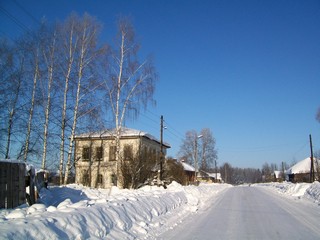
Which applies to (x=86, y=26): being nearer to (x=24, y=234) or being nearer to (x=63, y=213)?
(x=63, y=213)

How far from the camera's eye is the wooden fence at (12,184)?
9688 millimetres

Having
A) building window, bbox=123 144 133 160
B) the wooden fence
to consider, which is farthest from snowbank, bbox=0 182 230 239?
building window, bbox=123 144 133 160

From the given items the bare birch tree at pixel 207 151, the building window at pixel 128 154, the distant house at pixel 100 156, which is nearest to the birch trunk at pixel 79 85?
the building window at pixel 128 154

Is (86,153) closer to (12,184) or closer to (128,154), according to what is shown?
(128,154)

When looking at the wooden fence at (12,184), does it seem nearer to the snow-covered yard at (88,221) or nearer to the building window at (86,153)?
the snow-covered yard at (88,221)

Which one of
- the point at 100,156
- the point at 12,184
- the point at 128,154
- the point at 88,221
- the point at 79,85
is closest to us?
the point at 88,221

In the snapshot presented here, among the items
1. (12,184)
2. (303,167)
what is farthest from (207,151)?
(12,184)

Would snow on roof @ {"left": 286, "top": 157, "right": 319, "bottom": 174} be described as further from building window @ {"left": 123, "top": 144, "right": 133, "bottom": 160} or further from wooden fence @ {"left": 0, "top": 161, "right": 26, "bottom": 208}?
wooden fence @ {"left": 0, "top": 161, "right": 26, "bottom": 208}

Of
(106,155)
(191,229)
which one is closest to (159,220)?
(191,229)

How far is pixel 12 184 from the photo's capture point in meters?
10.1

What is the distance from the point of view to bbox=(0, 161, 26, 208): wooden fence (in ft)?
31.8

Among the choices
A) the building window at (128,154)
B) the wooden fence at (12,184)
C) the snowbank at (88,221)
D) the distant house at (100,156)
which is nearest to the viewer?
the snowbank at (88,221)

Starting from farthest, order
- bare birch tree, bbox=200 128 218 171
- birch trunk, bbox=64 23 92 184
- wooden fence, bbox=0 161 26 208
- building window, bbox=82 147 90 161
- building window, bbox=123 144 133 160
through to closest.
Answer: bare birch tree, bbox=200 128 218 171 → building window, bbox=82 147 90 161 → building window, bbox=123 144 133 160 → birch trunk, bbox=64 23 92 184 → wooden fence, bbox=0 161 26 208

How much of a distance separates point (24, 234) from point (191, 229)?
5152 millimetres
